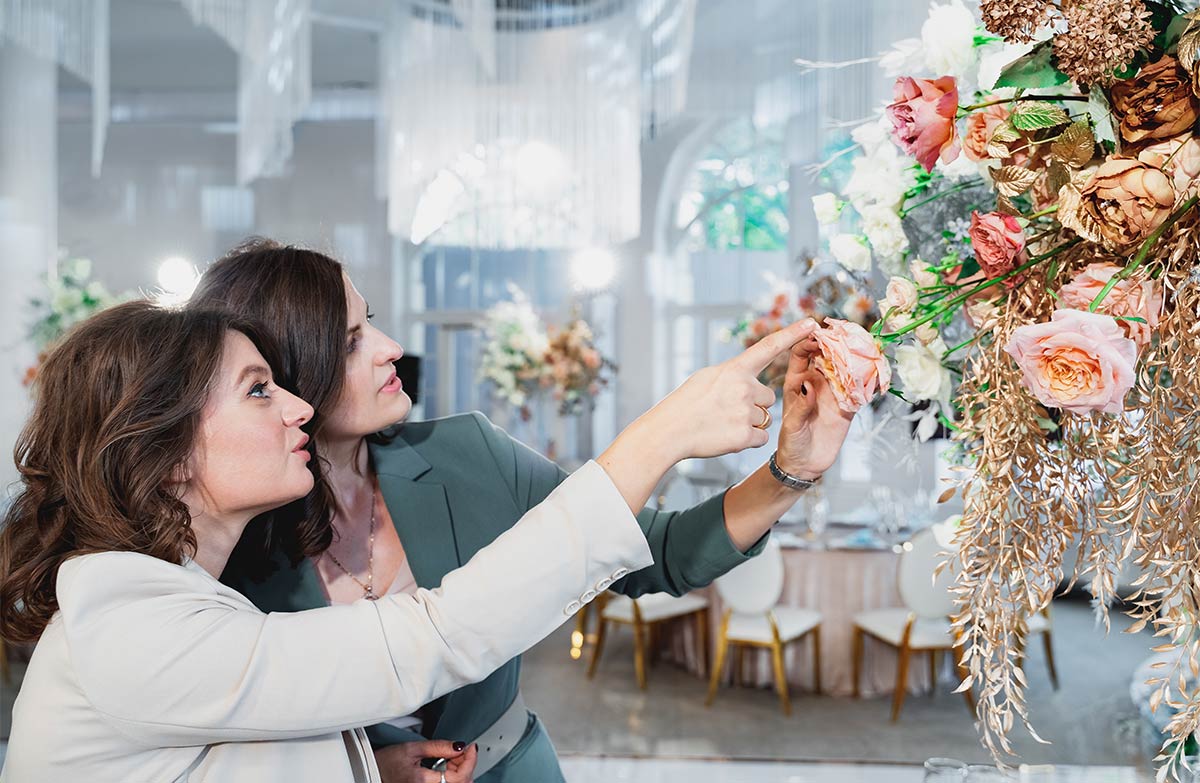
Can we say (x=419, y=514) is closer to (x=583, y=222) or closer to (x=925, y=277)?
(x=925, y=277)

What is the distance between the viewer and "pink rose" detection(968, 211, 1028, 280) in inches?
34.8

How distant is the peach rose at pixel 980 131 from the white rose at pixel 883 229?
0.22 m

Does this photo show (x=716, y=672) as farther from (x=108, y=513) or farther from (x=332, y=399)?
(x=108, y=513)

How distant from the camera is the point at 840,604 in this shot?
514 centimetres

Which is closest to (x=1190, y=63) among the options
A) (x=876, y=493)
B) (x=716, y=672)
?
(x=716, y=672)

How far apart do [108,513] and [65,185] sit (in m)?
8.60

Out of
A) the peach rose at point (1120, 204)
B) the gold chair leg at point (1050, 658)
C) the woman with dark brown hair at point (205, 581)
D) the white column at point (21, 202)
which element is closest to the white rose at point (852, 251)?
the woman with dark brown hair at point (205, 581)

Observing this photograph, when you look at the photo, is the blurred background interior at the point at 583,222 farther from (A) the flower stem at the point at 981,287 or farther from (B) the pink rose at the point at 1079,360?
(B) the pink rose at the point at 1079,360

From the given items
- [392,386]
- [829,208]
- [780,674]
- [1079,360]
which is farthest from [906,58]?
[780,674]

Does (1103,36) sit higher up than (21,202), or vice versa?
(21,202)

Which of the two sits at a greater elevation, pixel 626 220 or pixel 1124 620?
pixel 626 220

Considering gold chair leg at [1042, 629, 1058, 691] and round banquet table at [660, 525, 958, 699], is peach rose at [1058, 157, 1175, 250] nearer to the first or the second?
round banquet table at [660, 525, 958, 699]

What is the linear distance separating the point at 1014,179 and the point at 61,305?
6.58 m

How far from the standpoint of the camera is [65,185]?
832 centimetres
